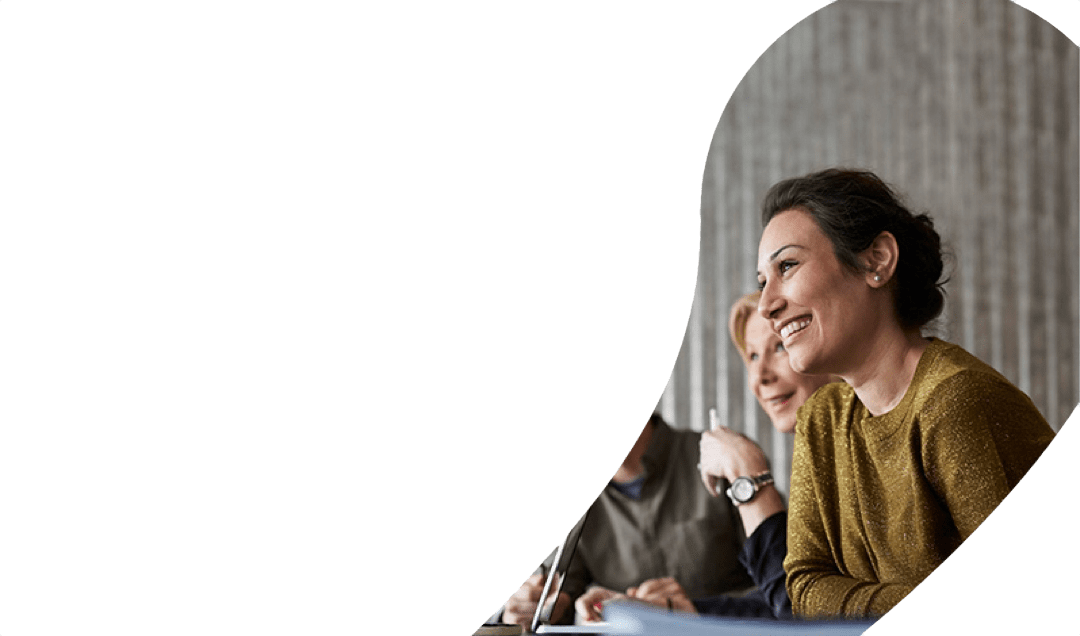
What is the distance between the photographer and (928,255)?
3248 millimetres

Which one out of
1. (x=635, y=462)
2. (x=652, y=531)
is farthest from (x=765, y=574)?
(x=635, y=462)

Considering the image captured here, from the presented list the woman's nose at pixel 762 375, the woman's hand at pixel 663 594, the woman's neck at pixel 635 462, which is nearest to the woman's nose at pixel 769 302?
the woman's nose at pixel 762 375

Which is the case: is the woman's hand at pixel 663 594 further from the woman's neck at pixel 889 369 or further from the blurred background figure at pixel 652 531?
the woman's neck at pixel 889 369

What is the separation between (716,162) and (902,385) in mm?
764

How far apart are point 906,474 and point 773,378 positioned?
17.8 inches

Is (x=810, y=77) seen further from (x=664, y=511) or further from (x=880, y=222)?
(x=664, y=511)

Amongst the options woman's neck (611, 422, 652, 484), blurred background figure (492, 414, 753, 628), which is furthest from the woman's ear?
woman's neck (611, 422, 652, 484)

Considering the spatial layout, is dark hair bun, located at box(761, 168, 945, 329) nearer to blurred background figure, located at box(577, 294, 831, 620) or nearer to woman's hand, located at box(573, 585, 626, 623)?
blurred background figure, located at box(577, 294, 831, 620)

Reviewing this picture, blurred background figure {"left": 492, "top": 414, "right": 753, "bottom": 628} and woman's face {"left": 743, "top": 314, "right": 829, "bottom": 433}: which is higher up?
woman's face {"left": 743, "top": 314, "right": 829, "bottom": 433}

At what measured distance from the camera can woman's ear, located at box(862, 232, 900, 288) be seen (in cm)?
325

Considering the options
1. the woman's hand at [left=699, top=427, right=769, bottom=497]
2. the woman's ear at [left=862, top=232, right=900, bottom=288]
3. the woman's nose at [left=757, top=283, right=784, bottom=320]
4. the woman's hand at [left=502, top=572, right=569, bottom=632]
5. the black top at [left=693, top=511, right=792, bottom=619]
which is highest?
the woman's ear at [left=862, top=232, right=900, bottom=288]

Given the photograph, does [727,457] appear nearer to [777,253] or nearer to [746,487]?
[746,487]

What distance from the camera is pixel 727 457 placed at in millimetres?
3635

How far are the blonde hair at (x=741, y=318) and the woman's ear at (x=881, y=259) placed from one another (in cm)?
35
